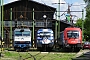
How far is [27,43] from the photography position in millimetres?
36031

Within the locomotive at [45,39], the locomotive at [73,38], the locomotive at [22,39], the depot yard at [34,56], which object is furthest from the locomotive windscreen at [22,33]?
the depot yard at [34,56]

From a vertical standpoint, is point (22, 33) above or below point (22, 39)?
above

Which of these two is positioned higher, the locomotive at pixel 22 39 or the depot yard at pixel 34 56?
the locomotive at pixel 22 39

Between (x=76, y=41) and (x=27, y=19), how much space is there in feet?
78.8

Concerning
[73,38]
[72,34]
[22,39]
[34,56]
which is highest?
[72,34]

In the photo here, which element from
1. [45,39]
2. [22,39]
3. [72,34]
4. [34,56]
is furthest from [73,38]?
[34,56]

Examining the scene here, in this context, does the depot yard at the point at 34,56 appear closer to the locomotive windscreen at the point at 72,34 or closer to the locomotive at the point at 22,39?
the locomotive at the point at 22,39

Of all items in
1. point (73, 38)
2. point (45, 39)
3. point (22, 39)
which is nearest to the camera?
point (45, 39)

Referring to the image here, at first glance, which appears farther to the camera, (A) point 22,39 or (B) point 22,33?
(B) point 22,33

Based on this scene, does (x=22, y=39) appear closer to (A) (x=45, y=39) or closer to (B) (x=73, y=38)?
(A) (x=45, y=39)

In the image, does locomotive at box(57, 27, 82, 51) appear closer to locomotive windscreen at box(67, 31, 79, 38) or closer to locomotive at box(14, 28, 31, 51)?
locomotive windscreen at box(67, 31, 79, 38)

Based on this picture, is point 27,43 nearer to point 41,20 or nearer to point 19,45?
point 19,45

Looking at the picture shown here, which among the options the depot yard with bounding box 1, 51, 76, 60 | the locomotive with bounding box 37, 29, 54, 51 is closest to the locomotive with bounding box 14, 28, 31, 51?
the locomotive with bounding box 37, 29, 54, 51

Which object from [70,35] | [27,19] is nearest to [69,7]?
[70,35]
